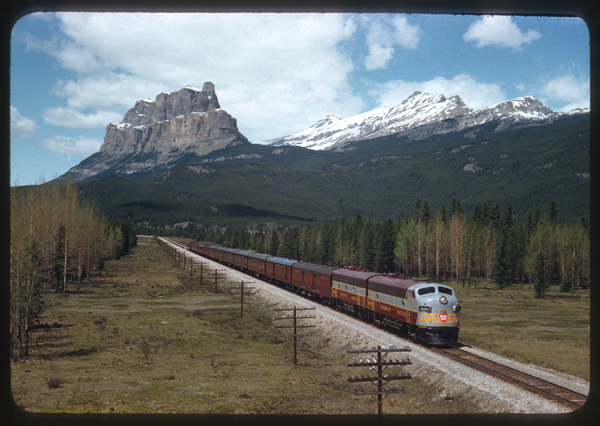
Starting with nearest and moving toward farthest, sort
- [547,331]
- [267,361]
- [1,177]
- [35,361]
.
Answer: [1,177] → [35,361] → [267,361] → [547,331]

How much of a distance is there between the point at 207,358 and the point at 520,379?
58.1 ft

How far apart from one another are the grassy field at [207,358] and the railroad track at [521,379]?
5.40 ft

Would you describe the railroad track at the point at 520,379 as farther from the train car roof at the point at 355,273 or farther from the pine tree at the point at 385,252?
the pine tree at the point at 385,252

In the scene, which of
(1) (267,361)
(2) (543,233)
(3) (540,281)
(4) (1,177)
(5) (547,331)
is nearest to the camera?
(4) (1,177)

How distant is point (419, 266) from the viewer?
9312 centimetres

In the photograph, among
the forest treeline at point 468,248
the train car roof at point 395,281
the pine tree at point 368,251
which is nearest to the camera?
the train car roof at point 395,281

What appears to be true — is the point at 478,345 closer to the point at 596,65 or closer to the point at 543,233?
the point at 596,65

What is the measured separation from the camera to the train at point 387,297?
25891mm

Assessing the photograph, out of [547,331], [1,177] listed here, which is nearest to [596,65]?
[1,177]

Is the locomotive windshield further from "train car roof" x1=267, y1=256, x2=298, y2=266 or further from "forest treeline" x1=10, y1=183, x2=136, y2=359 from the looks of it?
"train car roof" x1=267, y1=256, x2=298, y2=266

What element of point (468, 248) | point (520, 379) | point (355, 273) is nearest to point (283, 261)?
point (355, 273)

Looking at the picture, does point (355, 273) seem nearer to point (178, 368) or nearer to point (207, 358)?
point (207, 358)

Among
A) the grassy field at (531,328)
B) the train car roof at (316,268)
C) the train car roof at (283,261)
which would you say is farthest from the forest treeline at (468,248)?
the train car roof at (283,261)

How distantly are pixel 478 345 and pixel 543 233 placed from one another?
207ft
